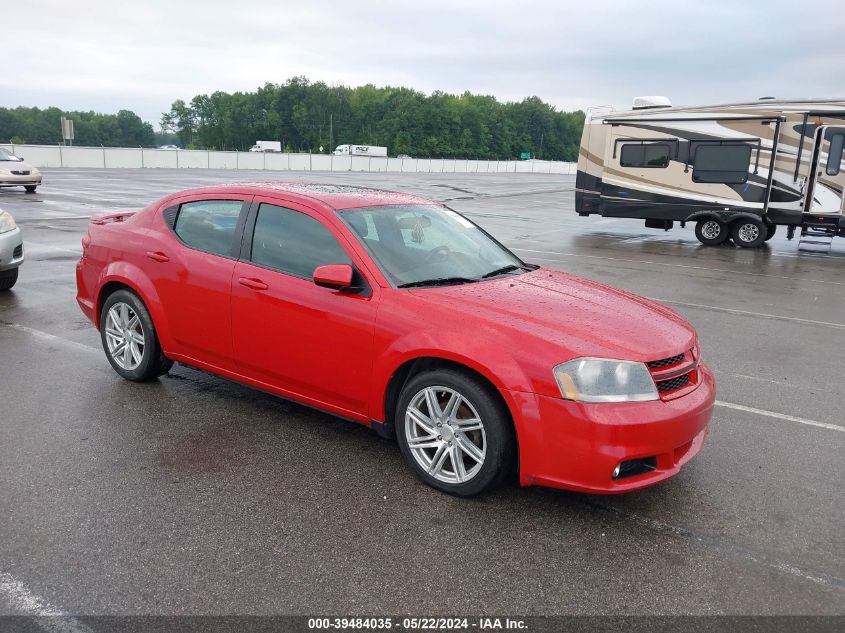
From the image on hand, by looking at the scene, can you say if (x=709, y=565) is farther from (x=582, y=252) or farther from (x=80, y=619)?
(x=582, y=252)

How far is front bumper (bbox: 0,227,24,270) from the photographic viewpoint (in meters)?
8.10

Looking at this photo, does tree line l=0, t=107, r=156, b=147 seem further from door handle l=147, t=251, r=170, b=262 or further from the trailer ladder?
door handle l=147, t=251, r=170, b=262

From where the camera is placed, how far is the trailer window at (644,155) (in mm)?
16562

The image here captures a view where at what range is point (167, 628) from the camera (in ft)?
8.72

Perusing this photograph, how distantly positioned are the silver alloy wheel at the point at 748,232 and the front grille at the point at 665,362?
45.0 ft

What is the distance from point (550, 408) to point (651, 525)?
86cm

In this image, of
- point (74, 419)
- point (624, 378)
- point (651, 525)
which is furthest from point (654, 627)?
point (74, 419)

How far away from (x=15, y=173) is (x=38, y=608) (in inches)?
910

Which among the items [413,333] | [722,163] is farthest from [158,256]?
[722,163]

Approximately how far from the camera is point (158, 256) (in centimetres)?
499

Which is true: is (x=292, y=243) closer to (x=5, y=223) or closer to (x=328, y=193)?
(x=328, y=193)

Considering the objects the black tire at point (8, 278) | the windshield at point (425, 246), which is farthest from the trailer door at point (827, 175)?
the black tire at point (8, 278)

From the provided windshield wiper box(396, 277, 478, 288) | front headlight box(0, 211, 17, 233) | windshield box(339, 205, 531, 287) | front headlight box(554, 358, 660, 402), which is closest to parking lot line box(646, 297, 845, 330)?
windshield box(339, 205, 531, 287)

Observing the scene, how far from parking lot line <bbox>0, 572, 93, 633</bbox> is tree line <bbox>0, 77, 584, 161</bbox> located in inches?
5172
